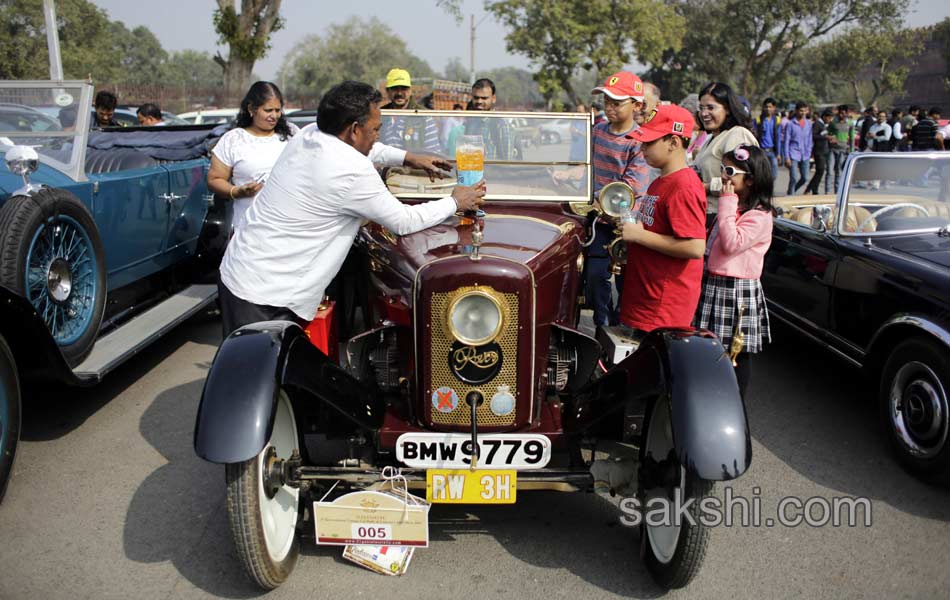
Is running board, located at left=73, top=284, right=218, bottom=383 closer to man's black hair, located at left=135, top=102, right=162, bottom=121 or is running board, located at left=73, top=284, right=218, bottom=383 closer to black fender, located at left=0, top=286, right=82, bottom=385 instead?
black fender, located at left=0, top=286, right=82, bottom=385

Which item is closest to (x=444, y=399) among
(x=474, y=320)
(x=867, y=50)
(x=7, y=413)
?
(x=474, y=320)

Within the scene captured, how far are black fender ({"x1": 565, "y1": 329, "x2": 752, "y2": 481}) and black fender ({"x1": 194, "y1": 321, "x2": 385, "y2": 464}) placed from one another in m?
0.89

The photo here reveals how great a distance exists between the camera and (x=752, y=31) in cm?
4044

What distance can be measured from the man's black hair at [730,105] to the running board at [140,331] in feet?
12.4

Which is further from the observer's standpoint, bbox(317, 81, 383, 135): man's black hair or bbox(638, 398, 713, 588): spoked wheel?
bbox(317, 81, 383, 135): man's black hair

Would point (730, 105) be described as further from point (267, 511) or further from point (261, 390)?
point (267, 511)

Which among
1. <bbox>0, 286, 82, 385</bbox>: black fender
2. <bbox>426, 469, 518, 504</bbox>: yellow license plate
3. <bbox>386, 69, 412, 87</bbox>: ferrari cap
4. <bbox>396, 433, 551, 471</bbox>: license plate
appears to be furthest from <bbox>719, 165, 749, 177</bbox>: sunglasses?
<bbox>386, 69, 412, 87</bbox>: ferrari cap

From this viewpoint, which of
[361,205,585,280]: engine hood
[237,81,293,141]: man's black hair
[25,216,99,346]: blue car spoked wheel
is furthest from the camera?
[237,81,293,141]: man's black hair

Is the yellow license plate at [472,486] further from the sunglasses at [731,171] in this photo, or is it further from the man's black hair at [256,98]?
the man's black hair at [256,98]

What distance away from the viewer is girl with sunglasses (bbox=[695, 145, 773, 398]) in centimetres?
360

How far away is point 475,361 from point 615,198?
1128 millimetres

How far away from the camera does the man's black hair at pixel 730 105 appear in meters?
4.86

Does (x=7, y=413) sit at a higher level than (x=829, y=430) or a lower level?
higher

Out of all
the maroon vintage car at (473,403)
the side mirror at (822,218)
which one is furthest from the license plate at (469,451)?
the side mirror at (822,218)
